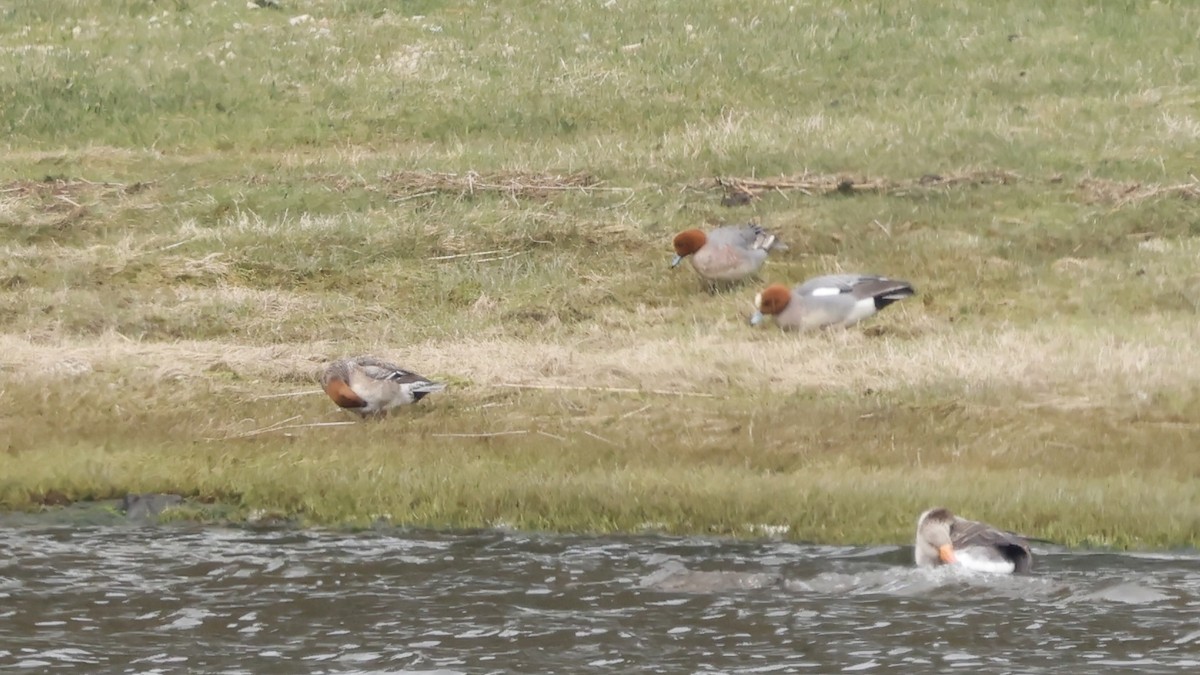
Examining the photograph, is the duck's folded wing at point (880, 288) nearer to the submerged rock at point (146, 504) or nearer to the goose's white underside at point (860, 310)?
the goose's white underside at point (860, 310)

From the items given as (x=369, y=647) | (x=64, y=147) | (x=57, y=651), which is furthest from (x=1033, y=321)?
(x=64, y=147)

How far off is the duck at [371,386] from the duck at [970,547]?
530 centimetres

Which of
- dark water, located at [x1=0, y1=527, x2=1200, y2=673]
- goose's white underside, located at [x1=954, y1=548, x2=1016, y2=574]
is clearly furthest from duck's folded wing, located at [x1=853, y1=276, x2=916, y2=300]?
goose's white underside, located at [x1=954, y1=548, x2=1016, y2=574]

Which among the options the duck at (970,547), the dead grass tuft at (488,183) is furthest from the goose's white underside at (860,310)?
the duck at (970,547)

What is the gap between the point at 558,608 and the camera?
35.6 ft

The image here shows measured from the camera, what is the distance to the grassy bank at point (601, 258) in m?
13.8

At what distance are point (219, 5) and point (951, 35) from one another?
14.3m

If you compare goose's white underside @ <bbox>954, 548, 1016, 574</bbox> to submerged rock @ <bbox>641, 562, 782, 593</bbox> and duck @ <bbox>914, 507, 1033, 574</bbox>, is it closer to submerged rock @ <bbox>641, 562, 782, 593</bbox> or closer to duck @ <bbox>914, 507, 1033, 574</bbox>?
duck @ <bbox>914, 507, 1033, 574</bbox>

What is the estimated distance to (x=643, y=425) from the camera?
49.4 ft

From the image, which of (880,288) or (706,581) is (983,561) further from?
(880,288)

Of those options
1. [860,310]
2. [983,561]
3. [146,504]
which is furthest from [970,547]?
[860,310]

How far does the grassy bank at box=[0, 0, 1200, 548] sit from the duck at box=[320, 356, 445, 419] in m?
0.24

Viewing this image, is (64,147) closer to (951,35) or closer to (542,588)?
(951,35)

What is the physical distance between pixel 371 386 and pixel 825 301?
518 centimetres
